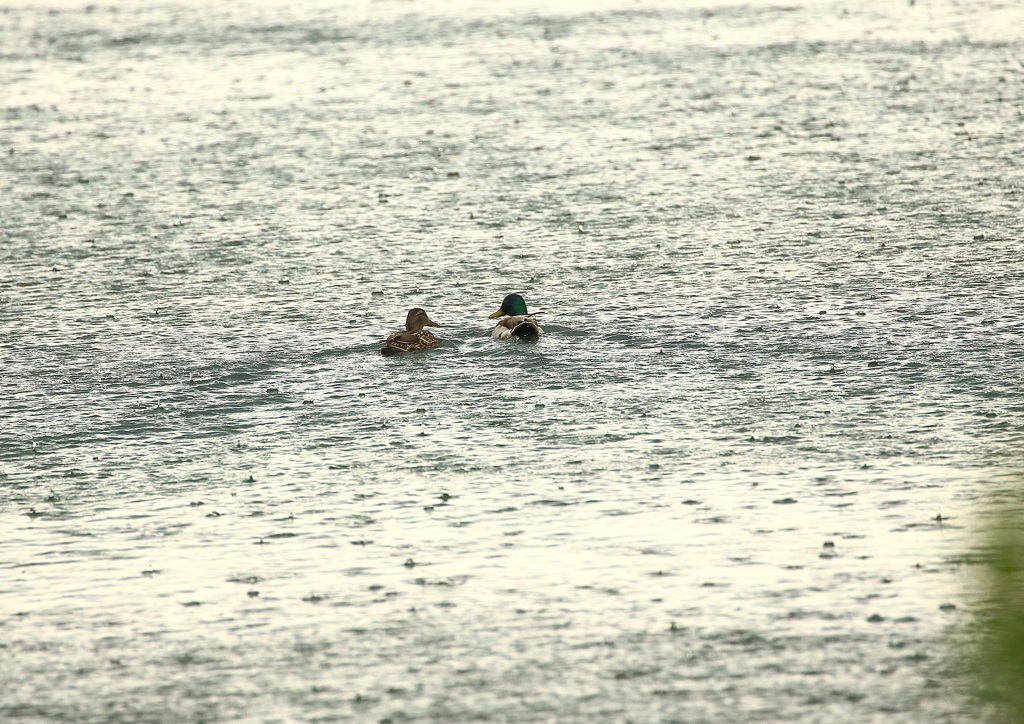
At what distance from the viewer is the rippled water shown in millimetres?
5621

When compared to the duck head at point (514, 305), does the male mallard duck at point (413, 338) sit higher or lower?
lower

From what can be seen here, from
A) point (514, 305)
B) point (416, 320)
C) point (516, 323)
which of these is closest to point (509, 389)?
point (516, 323)

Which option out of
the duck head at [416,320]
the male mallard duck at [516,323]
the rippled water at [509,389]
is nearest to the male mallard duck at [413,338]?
the duck head at [416,320]

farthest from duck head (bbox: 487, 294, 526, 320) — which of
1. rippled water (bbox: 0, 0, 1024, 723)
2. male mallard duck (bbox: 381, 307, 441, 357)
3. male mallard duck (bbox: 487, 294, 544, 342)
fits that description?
male mallard duck (bbox: 381, 307, 441, 357)

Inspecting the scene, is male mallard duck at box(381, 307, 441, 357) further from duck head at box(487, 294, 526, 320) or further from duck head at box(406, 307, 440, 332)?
duck head at box(487, 294, 526, 320)

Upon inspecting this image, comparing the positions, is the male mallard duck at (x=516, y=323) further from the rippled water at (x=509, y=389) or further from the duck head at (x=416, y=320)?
the duck head at (x=416, y=320)

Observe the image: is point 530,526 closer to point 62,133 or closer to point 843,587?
point 843,587

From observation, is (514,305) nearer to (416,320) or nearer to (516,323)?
(516,323)

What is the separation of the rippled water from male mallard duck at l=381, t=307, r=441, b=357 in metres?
0.11

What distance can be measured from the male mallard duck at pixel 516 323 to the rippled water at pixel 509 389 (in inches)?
4.0

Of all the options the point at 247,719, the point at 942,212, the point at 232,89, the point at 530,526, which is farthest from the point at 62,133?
the point at 247,719

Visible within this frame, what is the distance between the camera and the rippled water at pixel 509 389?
562cm

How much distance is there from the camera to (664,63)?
17.3 meters

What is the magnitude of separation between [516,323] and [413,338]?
0.62 meters
